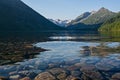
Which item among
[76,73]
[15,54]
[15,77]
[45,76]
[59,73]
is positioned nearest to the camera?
[15,77]

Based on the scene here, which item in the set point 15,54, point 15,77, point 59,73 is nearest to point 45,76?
point 59,73

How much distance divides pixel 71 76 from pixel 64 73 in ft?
3.64

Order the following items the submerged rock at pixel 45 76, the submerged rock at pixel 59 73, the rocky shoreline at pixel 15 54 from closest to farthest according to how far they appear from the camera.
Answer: the submerged rock at pixel 45 76 → the submerged rock at pixel 59 73 → the rocky shoreline at pixel 15 54

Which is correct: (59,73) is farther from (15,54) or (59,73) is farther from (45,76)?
(15,54)

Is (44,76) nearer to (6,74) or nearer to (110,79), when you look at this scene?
(6,74)

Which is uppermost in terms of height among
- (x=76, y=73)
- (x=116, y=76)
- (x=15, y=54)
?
(x=15, y=54)

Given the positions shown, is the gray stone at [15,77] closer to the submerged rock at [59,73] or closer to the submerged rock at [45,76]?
the submerged rock at [45,76]

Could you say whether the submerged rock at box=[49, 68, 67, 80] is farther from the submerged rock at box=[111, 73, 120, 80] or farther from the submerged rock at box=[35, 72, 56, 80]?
the submerged rock at box=[111, 73, 120, 80]

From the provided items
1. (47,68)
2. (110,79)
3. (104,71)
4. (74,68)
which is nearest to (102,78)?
(110,79)

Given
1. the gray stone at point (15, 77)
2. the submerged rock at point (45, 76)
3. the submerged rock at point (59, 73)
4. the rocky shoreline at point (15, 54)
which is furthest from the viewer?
the rocky shoreline at point (15, 54)

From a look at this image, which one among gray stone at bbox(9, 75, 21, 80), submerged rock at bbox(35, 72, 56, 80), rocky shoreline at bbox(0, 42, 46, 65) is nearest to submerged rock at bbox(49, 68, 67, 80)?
submerged rock at bbox(35, 72, 56, 80)

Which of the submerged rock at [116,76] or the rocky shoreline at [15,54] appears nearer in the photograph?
the submerged rock at [116,76]

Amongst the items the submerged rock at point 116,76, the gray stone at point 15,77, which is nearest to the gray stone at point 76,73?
the submerged rock at point 116,76

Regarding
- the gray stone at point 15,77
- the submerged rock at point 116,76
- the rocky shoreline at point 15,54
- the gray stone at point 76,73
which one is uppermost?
the rocky shoreline at point 15,54
